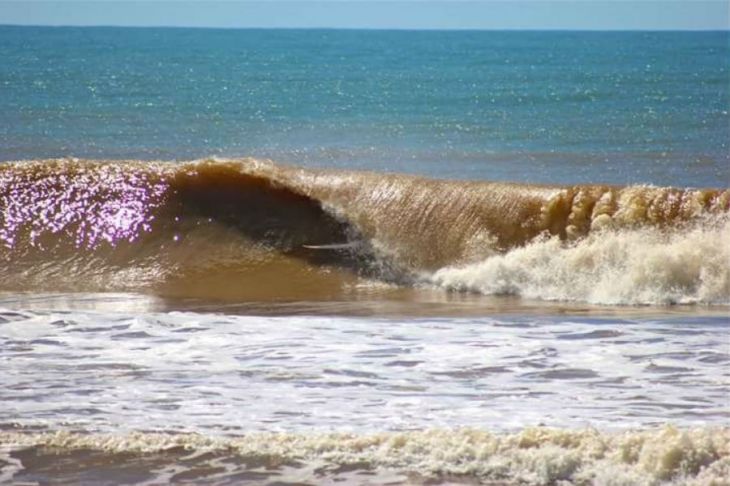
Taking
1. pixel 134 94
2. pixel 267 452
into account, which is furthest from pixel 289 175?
pixel 134 94

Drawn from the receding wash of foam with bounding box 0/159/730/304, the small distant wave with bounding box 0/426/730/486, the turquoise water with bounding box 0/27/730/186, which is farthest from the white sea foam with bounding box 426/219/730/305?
the turquoise water with bounding box 0/27/730/186

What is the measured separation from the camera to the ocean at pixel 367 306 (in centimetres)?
620

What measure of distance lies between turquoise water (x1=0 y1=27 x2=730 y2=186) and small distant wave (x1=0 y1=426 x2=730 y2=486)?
39.4 ft

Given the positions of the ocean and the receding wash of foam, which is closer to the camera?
the ocean

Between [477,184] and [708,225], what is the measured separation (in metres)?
2.67

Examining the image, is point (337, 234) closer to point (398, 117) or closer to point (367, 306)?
point (367, 306)

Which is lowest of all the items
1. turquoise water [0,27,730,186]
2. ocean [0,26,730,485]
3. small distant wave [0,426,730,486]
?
small distant wave [0,426,730,486]

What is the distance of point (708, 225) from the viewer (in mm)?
11695

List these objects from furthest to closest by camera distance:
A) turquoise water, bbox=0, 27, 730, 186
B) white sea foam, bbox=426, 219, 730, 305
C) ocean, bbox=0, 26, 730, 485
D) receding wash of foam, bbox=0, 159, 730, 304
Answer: turquoise water, bbox=0, 27, 730, 186, receding wash of foam, bbox=0, 159, 730, 304, white sea foam, bbox=426, 219, 730, 305, ocean, bbox=0, 26, 730, 485

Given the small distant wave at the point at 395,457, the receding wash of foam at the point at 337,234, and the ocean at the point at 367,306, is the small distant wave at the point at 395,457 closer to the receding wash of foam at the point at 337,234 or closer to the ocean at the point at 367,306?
the ocean at the point at 367,306

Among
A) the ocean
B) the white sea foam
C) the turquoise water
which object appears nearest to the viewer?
the ocean

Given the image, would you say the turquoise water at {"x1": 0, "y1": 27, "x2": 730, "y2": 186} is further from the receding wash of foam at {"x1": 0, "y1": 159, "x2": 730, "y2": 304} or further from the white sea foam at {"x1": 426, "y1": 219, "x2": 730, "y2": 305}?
the white sea foam at {"x1": 426, "y1": 219, "x2": 730, "y2": 305}

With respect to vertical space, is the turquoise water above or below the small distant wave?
above

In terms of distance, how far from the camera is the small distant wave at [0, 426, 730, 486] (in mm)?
5832
